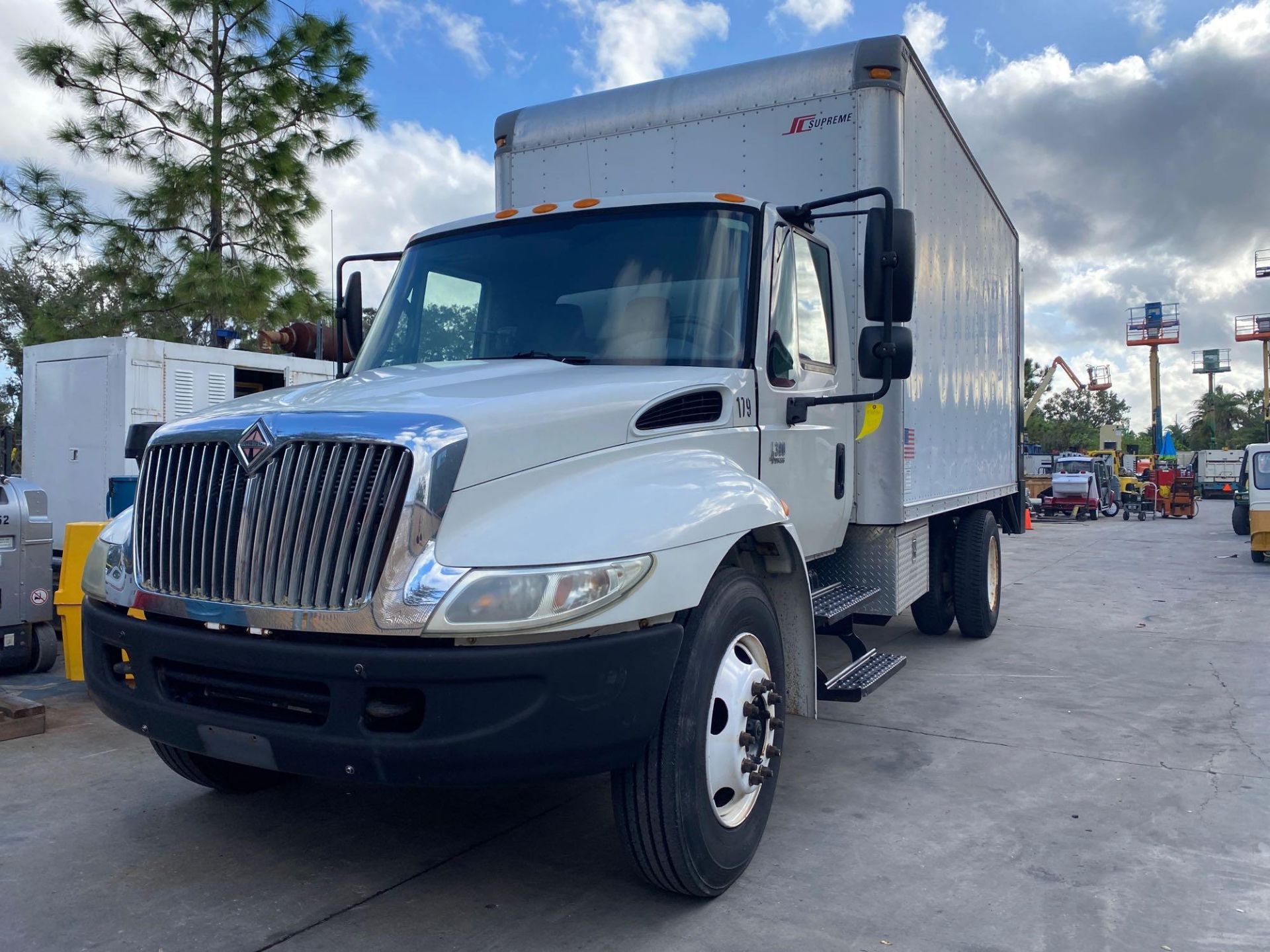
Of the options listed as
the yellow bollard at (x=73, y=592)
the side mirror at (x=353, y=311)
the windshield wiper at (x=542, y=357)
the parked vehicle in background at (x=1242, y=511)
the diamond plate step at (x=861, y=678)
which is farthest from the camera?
the parked vehicle in background at (x=1242, y=511)

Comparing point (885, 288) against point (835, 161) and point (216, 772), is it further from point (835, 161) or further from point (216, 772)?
point (216, 772)

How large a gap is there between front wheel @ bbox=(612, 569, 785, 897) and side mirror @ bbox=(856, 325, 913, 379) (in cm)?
106

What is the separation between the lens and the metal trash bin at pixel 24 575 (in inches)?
270

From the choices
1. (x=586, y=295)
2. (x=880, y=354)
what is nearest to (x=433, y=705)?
(x=586, y=295)

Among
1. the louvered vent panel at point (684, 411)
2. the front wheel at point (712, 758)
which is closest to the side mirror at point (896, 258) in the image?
the louvered vent panel at point (684, 411)

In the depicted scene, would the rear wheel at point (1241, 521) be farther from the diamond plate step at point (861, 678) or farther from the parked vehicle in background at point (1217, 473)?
the parked vehicle in background at point (1217, 473)

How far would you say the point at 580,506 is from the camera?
3.12m

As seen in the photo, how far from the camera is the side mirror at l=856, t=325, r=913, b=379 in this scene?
4.21m

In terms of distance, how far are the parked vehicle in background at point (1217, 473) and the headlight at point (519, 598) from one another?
153 feet

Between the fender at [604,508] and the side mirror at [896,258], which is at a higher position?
the side mirror at [896,258]

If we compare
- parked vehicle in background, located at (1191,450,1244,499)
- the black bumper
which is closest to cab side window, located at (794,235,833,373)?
the black bumper

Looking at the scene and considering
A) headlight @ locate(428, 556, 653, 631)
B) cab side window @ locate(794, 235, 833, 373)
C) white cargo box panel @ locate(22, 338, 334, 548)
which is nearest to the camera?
headlight @ locate(428, 556, 653, 631)

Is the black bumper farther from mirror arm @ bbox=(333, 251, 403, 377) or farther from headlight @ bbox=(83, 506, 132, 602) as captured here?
mirror arm @ bbox=(333, 251, 403, 377)

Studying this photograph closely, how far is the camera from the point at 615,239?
4.38 metres
